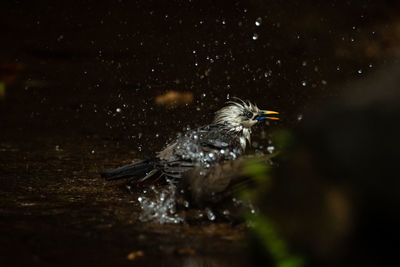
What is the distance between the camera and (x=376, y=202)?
2.59 metres

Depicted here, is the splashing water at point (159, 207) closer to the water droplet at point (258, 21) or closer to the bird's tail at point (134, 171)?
the bird's tail at point (134, 171)

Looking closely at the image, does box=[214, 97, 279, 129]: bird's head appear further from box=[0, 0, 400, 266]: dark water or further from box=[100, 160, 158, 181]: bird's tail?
box=[100, 160, 158, 181]: bird's tail

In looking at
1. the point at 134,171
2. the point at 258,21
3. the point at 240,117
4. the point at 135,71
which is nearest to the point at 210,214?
the point at 134,171

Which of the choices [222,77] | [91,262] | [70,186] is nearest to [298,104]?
[222,77]

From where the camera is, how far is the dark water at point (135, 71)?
6.20 meters

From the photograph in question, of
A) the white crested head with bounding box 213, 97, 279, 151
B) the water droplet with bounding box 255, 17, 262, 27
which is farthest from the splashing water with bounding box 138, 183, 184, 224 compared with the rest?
the water droplet with bounding box 255, 17, 262, 27

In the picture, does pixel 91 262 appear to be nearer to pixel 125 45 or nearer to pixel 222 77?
pixel 222 77

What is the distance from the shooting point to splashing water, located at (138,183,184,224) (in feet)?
15.0

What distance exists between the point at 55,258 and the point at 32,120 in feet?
17.0

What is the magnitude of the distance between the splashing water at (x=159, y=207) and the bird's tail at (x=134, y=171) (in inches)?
14.6

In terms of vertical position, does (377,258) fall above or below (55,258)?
below

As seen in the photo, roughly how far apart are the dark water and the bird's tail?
0.17 metres

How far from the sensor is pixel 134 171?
5.76 metres

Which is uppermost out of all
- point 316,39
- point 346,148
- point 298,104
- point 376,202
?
point 316,39
